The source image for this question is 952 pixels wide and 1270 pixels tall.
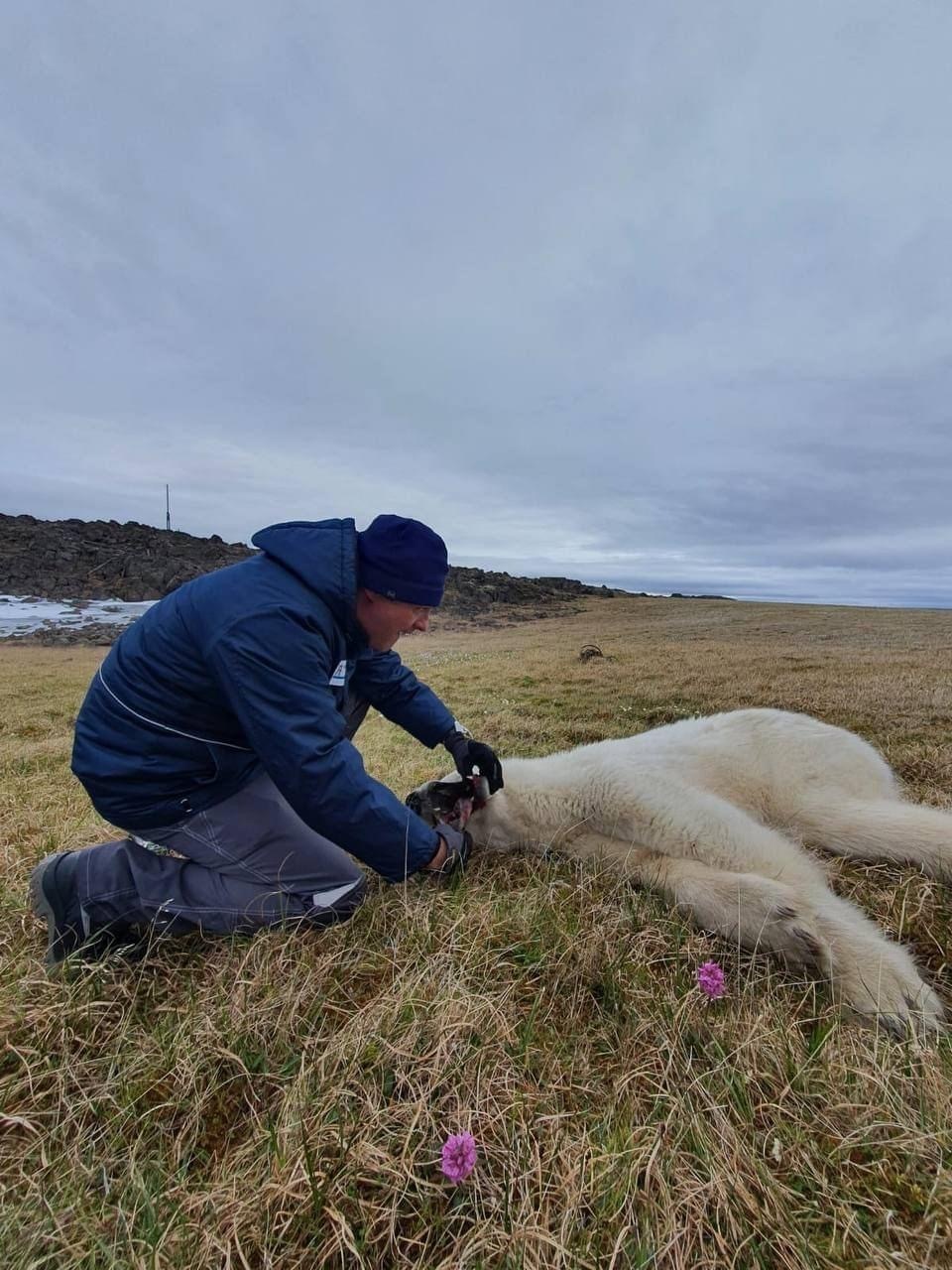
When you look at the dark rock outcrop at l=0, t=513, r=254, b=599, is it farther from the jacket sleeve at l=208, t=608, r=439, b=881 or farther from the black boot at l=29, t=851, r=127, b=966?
the jacket sleeve at l=208, t=608, r=439, b=881

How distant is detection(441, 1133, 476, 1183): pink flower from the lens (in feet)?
4.92

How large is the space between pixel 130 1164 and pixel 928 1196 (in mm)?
1935

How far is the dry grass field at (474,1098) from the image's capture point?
4.61ft

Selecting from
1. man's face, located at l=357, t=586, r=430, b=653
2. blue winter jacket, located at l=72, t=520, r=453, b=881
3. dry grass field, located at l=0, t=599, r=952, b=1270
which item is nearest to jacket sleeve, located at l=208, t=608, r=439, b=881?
blue winter jacket, located at l=72, t=520, r=453, b=881

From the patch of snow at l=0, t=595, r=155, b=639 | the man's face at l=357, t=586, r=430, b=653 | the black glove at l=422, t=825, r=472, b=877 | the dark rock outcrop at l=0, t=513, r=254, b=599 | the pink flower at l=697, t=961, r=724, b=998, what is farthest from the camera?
the dark rock outcrop at l=0, t=513, r=254, b=599

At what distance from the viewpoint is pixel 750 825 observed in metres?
3.23

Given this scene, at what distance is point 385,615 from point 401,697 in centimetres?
113

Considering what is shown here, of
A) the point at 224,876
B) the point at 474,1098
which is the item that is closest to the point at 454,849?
the point at 224,876

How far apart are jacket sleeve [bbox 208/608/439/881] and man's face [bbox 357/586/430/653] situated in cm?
40

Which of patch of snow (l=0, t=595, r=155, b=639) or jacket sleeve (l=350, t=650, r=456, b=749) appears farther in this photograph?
patch of snow (l=0, t=595, r=155, b=639)

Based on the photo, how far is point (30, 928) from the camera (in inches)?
115

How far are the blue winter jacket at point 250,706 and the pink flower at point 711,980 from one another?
122 centimetres

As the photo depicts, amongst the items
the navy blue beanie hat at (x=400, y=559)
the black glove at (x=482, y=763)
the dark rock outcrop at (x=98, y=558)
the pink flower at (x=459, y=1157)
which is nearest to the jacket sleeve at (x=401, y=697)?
the black glove at (x=482, y=763)

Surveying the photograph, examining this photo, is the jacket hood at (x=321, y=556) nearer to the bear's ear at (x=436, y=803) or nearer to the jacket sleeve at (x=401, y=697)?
the jacket sleeve at (x=401, y=697)
